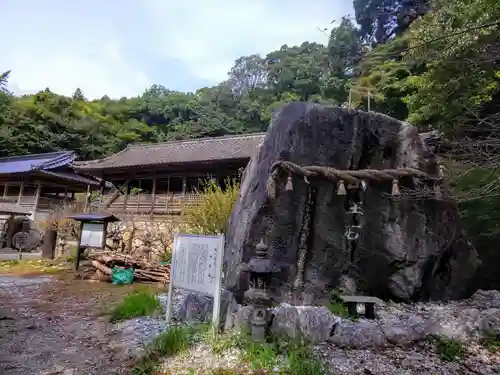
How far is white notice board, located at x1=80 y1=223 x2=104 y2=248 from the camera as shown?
33.1 ft

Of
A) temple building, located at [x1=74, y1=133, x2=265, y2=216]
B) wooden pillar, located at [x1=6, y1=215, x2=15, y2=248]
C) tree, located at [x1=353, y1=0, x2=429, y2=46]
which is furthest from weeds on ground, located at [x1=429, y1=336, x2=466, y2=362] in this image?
wooden pillar, located at [x1=6, y1=215, x2=15, y2=248]

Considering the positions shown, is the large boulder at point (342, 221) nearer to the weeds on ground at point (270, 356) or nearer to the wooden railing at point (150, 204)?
the weeds on ground at point (270, 356)

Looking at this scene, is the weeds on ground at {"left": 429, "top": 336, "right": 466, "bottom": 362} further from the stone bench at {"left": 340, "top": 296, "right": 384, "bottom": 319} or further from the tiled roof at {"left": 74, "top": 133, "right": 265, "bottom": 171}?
the tiled roof at {"left": 74, "top": 133, "right": 265, "bottom": 171}

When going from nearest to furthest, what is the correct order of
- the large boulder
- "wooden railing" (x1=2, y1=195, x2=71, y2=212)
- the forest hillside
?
the large boulder
the forest hillside
"wooden railing" (x1=2, y1=195, x2=71, y2=212)

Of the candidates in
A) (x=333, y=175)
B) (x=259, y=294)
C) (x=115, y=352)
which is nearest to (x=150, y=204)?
(x=333, y=175)

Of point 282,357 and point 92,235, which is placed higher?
point 92,235

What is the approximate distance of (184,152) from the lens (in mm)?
19250

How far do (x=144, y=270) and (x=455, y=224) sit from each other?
24.9 feet

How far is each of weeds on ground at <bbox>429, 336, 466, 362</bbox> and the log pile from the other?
21.8 ft

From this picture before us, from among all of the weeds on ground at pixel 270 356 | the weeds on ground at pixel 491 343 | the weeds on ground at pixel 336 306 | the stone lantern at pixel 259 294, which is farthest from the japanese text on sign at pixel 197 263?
the weeds on ground at pixel 491 343

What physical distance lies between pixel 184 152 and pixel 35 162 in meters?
11.6

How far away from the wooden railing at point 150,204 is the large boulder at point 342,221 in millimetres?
10961

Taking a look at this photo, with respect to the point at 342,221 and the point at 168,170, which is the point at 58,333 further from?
the point at 168,170

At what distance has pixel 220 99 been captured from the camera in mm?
45219
